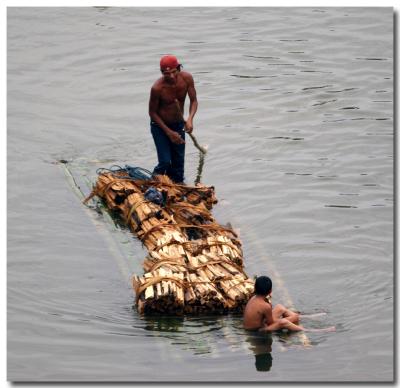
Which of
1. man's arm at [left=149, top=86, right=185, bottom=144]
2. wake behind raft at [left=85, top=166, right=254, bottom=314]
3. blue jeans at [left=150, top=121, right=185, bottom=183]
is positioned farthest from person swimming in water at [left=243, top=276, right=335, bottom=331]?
blue jeans at [left=150, top=121, right=185, bottom=183]

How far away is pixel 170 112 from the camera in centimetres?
1284

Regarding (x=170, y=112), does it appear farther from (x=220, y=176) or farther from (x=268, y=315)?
(x=268, y=315)

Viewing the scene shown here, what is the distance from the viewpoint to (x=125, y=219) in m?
12.4

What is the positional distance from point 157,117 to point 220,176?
6.53ft

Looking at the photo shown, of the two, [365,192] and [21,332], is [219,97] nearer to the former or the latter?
[365,192]

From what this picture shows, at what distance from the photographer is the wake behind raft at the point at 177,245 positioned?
1011 cm

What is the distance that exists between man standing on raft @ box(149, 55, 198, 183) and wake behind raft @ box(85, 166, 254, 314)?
1.36 feet

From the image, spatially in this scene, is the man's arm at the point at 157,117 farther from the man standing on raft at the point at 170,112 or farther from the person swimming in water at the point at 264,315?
the person swimming in water at the point at 264,315

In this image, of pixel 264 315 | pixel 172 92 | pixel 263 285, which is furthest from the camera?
pixel 172 92

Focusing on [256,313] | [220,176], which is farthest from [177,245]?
[220,176]

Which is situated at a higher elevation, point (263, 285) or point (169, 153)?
point (169, 153)

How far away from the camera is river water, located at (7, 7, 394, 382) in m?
9.84

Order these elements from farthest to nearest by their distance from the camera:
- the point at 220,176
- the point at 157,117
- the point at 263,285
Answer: the point at 220,176 < the point at 157,117 < the point at 263,285

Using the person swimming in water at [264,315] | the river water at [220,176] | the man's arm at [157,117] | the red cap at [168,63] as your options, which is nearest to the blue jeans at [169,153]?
the man's arm at [157,117]
